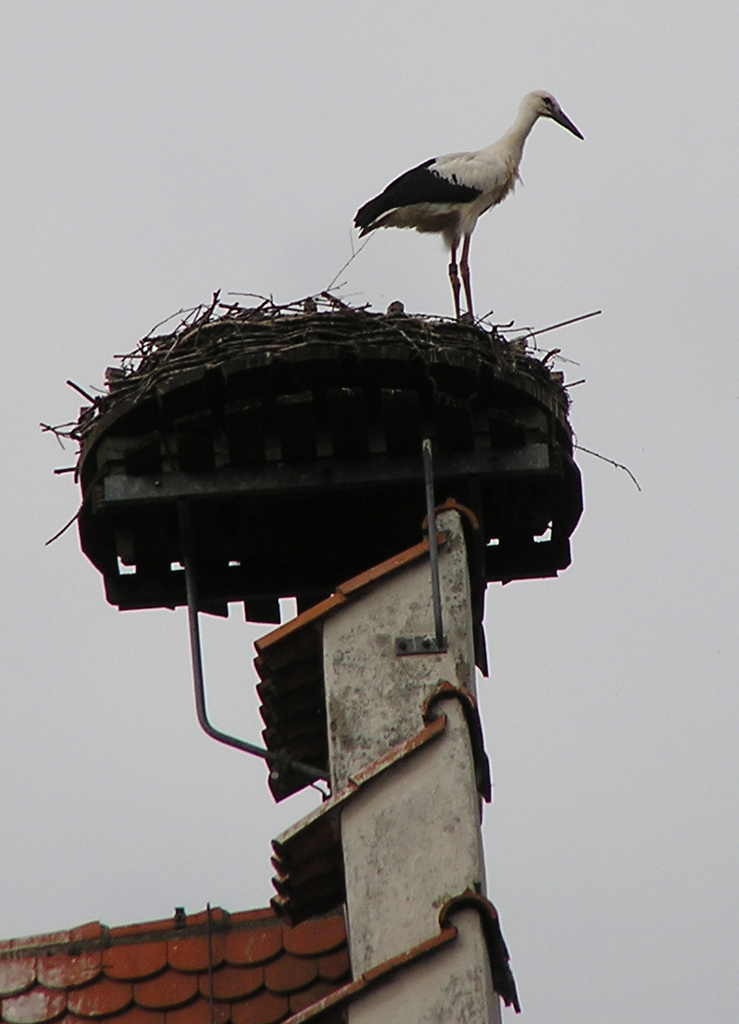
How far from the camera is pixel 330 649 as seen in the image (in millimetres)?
8352

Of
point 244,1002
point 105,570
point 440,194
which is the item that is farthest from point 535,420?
point 440,194

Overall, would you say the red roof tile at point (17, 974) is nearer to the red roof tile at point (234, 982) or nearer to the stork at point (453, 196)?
the red roof tile at point (234, 982)

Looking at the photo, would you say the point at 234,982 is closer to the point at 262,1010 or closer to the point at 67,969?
the point at 262,1010

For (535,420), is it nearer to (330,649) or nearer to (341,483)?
(341,483)

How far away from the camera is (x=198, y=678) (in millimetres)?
8953

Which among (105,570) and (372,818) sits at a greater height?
(105,570)

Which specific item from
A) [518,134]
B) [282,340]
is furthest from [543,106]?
[282,340]

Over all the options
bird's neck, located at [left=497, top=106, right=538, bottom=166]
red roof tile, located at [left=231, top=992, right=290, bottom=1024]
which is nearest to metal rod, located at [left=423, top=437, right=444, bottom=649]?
red roof tile, located at [left=231, top=992, right=290, bottom=1024]

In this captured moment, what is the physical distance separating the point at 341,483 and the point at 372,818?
1.87 meters

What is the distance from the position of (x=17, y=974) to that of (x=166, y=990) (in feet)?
1.83

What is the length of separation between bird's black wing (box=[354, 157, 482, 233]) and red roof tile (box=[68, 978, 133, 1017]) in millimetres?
5734

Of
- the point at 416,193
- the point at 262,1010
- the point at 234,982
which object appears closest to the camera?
the point at 262,1010

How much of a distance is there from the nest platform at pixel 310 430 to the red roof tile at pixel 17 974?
180 centimetres

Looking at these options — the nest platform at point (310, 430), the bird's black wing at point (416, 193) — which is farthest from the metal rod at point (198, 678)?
the bird's black wing at point (416, 193)
